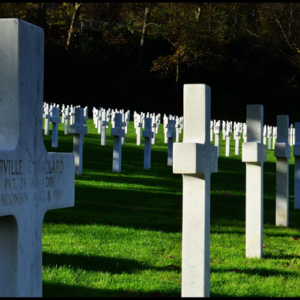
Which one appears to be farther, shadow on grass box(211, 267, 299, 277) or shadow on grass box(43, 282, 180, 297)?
shadow on grass box(211, 267, 299, 277)

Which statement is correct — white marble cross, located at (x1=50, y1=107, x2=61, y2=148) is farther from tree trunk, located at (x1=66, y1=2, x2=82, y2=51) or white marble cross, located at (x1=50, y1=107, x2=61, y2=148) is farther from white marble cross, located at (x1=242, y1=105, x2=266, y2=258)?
tree trunk, located at (x1=66, y1=2, x2=82, y2=51)

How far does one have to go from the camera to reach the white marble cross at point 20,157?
8.66ft

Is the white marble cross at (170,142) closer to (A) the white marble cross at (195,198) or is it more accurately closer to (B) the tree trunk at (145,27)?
(A) the white marble cross at (195,198)

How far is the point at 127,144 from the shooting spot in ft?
65.6

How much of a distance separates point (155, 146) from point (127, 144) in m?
1.08

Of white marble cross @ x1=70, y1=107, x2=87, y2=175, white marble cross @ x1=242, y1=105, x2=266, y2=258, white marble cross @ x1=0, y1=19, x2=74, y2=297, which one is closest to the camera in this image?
white marble cross @ x1=0, y1=19, x2=74, y2=297

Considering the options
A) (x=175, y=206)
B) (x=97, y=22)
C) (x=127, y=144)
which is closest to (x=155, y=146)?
(x=127, y=144)

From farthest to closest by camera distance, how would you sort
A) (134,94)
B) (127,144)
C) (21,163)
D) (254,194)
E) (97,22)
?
(97,22), (134,94), (127,144), (254,194), (21,163)

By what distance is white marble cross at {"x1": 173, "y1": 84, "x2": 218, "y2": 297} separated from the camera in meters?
3.77

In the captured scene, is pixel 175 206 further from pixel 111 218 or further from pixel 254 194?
pixel 254 194

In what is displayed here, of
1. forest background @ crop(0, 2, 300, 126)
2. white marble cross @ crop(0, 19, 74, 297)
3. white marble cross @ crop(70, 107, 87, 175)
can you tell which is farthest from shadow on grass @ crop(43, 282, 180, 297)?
forest background @ crop(0, 2, 300, 126)

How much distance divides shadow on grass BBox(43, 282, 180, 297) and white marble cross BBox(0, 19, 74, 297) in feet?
4.44

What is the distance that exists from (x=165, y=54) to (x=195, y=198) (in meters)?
45.6

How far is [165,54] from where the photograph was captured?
48.5m
